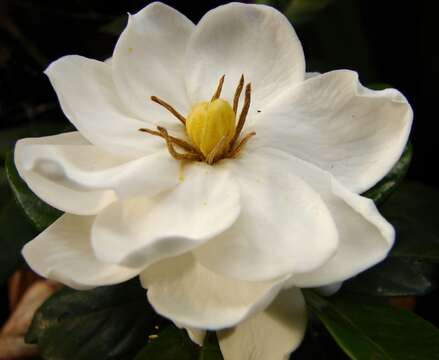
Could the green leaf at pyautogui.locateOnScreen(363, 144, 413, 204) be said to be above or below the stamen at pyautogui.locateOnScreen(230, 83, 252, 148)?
below

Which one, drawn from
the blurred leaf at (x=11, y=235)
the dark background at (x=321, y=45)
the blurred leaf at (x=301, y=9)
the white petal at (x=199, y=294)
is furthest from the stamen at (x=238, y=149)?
the dark background at (x=321, y=45)

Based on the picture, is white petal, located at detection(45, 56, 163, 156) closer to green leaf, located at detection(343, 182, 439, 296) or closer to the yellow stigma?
the yellow stigma

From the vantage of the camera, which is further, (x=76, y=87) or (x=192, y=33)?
(x=192, y=33)

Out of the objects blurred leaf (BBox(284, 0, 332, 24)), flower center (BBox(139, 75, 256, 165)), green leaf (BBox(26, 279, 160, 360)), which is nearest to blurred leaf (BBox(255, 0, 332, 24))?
blurred leaf (BBox(284, 0, 332, 24))

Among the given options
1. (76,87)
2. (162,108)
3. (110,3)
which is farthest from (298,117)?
(110,3)

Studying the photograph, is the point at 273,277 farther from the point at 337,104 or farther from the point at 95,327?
the point at 95,327
